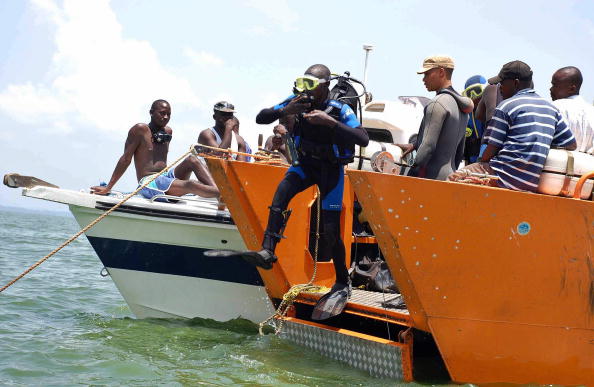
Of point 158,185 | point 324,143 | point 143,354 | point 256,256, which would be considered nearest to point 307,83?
point 324,143

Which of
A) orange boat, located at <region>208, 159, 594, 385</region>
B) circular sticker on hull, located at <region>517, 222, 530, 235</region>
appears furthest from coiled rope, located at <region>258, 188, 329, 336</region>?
circular sticker on hull, located at <region>517, 222, 530, 235</region>

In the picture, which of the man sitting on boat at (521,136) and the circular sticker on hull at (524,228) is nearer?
the circular sticker on hull at (524,228)

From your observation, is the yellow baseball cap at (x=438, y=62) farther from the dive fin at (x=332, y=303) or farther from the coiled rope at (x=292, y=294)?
the dive fin at (x=332, y=303)

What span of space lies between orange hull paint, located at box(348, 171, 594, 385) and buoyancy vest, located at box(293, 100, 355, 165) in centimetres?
94

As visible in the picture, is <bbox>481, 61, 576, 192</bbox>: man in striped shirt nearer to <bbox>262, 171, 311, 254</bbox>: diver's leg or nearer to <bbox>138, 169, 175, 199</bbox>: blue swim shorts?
<bbox>262, 171, 311, 254</bbox>: diver's leg

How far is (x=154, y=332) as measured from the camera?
654cm

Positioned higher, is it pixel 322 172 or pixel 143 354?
pixel 322 172

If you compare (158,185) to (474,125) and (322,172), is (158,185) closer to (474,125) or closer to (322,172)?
(322,172)

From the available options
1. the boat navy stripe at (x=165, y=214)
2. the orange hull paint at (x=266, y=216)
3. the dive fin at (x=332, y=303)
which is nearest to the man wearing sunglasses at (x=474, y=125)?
the orange hull paint at (x=266, y=216)

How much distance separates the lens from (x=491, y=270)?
456cm

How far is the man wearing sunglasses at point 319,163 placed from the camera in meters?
5.38

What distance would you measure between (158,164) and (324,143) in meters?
2.89

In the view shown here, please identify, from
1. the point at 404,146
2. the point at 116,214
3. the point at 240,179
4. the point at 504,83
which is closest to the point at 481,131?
the point at 404,146

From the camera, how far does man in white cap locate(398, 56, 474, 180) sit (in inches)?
215
